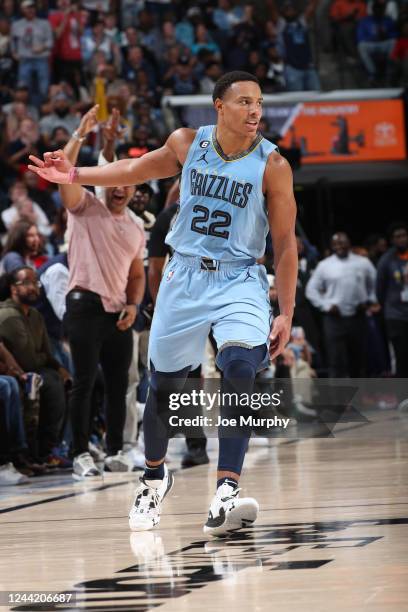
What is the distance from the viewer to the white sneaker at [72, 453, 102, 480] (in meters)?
7.62

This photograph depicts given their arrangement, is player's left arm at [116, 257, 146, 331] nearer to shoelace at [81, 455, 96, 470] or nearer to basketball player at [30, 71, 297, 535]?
shoelace at [81, 455, 96, 470]

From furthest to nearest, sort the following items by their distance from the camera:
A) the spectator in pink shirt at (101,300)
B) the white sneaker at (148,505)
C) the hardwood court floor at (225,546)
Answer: the spectator in pink shirt at (101,300) < the white sneaker at (148,505) < the hardwood court floor at (225,546)

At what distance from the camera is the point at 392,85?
1850cm

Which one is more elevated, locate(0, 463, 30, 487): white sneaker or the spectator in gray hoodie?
the spectator in gray hoodie

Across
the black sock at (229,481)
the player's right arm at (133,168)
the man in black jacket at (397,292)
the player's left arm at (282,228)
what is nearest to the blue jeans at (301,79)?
the man in black jacket at (397,292)

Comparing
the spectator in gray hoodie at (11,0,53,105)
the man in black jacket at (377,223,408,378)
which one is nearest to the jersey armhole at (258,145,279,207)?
the man in black jacket at (377,223,408,378)

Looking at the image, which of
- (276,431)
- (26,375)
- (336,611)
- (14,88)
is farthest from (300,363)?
(336,611)

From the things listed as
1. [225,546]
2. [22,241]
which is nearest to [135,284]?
[22,241]

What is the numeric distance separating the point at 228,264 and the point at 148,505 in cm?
107

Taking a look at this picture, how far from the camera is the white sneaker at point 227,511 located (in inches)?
193

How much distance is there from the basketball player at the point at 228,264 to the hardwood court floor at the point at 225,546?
0.31 meters

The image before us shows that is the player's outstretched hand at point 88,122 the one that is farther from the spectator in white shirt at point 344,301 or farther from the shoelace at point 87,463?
the spectator in white shirt at point 344,301

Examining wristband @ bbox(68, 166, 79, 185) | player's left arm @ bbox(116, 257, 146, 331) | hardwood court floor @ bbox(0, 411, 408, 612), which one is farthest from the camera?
player's left arm @ bbox(116, 257, 146, 331)

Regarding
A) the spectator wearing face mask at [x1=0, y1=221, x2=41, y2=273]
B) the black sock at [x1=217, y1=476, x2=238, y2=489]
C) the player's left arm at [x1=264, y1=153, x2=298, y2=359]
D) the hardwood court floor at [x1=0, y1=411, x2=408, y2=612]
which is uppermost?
the spectator wearing face mask at [x1=0, y1=221, x2=41, y2=273]
